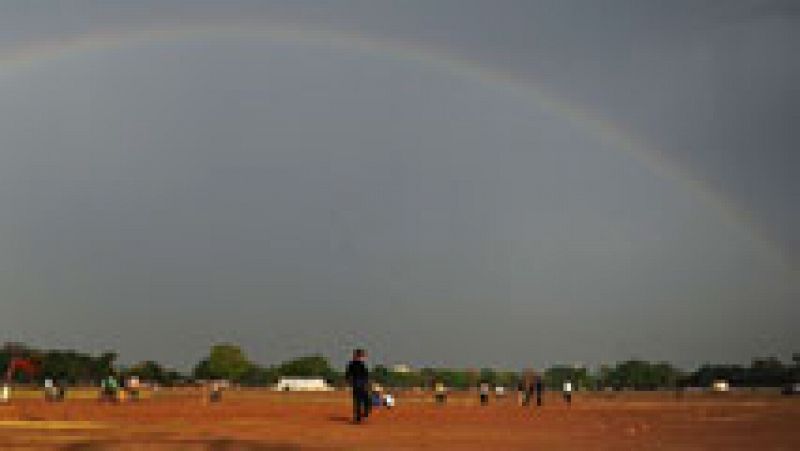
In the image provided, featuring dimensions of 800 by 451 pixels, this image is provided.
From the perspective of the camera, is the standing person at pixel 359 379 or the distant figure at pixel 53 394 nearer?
the standing person at pixel 359 379

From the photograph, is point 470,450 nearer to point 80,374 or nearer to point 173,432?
point 173,432

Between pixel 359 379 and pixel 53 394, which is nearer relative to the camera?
pixel 359 379

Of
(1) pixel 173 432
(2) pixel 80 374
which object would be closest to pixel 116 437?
(1) pixel 173 432

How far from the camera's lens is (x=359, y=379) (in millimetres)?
32281

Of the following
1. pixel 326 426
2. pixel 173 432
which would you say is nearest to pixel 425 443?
pixel 173 432

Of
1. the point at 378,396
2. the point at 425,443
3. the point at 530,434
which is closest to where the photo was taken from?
the point at 425,443

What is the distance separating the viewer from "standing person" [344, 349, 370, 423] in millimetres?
31969

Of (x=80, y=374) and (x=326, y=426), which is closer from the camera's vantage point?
(x=326, y=426)

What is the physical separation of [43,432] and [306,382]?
439ft

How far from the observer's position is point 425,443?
24062 mm

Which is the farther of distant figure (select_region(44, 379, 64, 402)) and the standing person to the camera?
distant figure (select_region(44, 379, 64, 402))

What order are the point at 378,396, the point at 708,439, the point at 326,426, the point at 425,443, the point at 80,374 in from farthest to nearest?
the point at 80,374 < the point at 378,396 < the point at 326,426 < the point at 708,439 < the point at 425,443

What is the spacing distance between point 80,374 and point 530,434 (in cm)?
15888

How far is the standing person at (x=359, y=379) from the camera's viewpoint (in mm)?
31969
